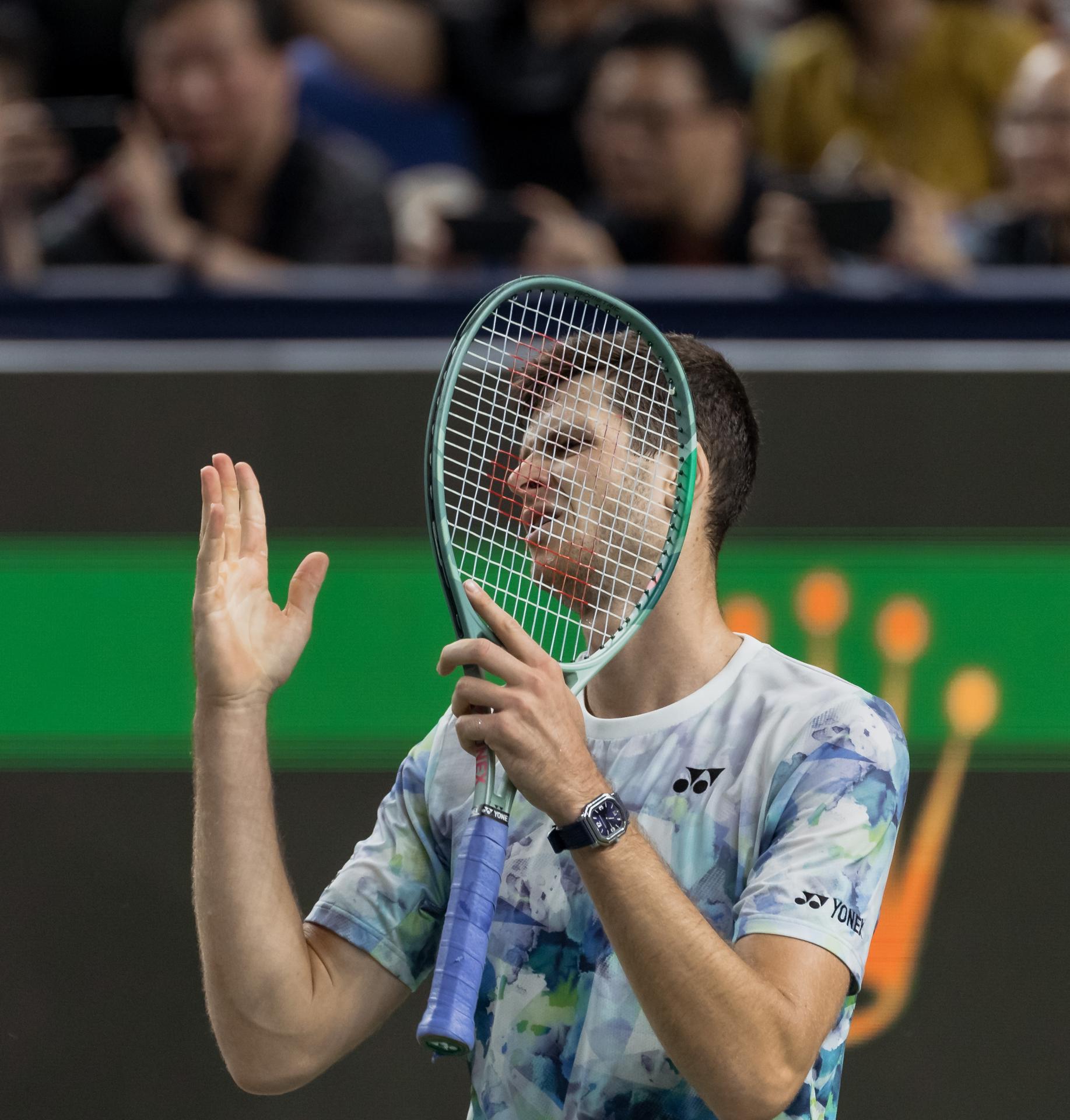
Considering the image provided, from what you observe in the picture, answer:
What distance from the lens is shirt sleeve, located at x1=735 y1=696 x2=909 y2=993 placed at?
1495mm

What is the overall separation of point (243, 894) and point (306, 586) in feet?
1.10

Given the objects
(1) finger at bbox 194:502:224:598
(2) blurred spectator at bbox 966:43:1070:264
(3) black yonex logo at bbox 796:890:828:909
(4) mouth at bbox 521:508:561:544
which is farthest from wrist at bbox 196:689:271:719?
(2) blurred spectator at bbox 966:43:1070:264

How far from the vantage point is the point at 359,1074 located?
273cm

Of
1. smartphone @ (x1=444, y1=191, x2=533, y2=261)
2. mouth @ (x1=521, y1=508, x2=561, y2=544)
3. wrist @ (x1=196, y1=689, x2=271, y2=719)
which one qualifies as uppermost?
smartphone @ (x1=444, y1=191, x2=533, y2=261)

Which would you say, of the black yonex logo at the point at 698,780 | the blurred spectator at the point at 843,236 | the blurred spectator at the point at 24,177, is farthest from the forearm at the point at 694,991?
the blurred spectator at the point at 24,177

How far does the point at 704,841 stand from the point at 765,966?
0.62ft

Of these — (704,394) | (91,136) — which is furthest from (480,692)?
(91,136)

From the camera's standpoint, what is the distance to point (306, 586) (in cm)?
172

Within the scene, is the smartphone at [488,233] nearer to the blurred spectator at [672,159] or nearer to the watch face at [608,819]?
the blurred spectator at [672,159]

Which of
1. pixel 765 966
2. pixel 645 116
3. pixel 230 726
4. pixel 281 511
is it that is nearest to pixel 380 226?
pixel 645 116

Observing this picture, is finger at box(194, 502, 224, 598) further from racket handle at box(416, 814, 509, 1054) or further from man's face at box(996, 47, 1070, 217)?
man's face at box(996, 47, 1070, 217)

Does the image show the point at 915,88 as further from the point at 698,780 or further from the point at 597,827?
the point at 597,827

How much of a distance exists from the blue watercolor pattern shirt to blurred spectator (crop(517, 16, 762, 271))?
1.91m

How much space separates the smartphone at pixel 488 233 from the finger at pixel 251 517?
58.5 inches
